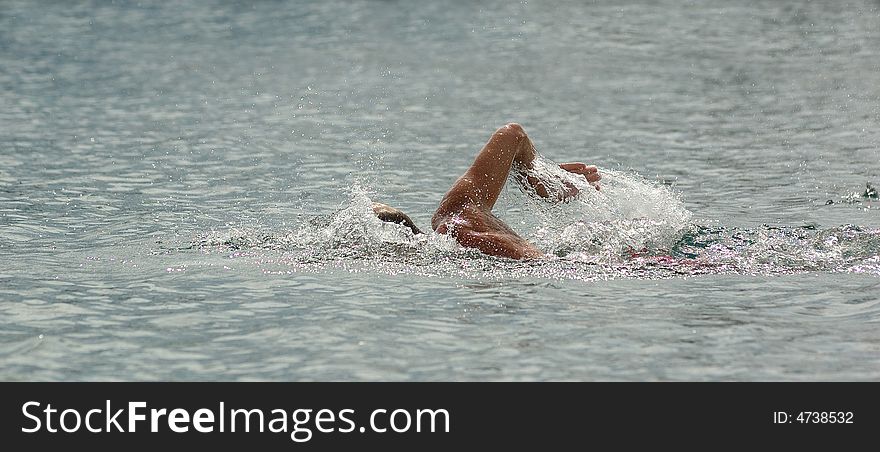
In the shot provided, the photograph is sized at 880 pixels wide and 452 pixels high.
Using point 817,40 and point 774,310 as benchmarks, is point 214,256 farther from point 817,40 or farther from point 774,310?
point 817,40

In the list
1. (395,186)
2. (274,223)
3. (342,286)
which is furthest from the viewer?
(395,186)

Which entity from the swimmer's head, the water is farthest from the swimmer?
the water

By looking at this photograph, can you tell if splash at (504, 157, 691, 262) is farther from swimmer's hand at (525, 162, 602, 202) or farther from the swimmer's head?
the swimmer's head

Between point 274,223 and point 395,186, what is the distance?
2.24 metres

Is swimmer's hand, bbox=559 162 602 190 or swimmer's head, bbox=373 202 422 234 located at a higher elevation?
swimmer's hand, bbox=559 162 602 190

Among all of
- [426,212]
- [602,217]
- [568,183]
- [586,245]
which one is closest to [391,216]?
[568,183]

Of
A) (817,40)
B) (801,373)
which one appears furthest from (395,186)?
(817,40)

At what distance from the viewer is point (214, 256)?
9234 millimetres

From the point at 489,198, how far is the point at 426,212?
7.74 ft

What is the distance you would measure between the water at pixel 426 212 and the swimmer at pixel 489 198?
0.13m

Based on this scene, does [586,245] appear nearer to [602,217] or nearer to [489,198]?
[602,217]

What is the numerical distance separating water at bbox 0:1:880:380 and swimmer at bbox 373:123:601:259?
13 cm

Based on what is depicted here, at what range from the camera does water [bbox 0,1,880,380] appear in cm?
690

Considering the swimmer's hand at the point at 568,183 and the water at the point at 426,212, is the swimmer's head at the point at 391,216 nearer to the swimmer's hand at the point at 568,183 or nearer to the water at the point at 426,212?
the water at the point at 426,212
